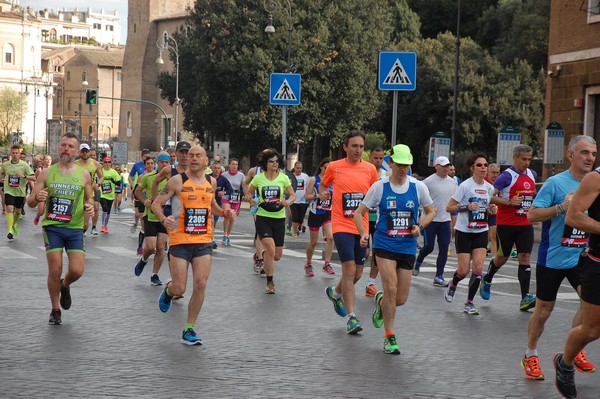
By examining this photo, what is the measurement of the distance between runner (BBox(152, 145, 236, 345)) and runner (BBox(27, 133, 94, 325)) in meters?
1.07

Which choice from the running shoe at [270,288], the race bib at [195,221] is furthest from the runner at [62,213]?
the running shoe at [270,288]

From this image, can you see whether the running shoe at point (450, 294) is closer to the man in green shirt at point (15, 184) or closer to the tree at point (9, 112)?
the man in green shirt at point (15, 184)

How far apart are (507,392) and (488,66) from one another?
5544 centimetres

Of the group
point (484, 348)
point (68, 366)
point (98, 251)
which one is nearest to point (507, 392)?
point (484, 348)

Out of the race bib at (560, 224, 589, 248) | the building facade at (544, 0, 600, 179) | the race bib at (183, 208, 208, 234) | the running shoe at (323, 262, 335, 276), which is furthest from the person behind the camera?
the building facade at (544, 0, 600, 179)

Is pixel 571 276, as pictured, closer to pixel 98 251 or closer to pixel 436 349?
pixel 436 349

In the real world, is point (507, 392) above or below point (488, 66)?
below

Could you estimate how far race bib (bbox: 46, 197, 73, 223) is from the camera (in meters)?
10.5

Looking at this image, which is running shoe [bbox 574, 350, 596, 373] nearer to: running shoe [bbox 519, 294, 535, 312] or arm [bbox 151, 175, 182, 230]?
arm [bbox 151, 175, 182, 230]

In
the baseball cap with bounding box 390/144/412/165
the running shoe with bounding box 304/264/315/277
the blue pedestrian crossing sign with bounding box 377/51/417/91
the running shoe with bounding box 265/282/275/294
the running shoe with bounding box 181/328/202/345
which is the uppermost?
the blue pedestrian crossing sign with bounding box 377/51/417/91

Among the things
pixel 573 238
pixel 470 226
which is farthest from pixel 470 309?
pixel 573 238

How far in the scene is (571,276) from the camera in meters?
8.50

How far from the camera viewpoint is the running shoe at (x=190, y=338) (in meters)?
9.23

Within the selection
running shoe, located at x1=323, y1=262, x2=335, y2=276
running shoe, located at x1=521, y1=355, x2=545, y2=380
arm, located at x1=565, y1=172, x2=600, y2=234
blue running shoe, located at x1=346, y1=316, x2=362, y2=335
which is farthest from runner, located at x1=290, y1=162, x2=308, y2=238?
arm, located at x1=565, y1=172, x2=600, y2=234
